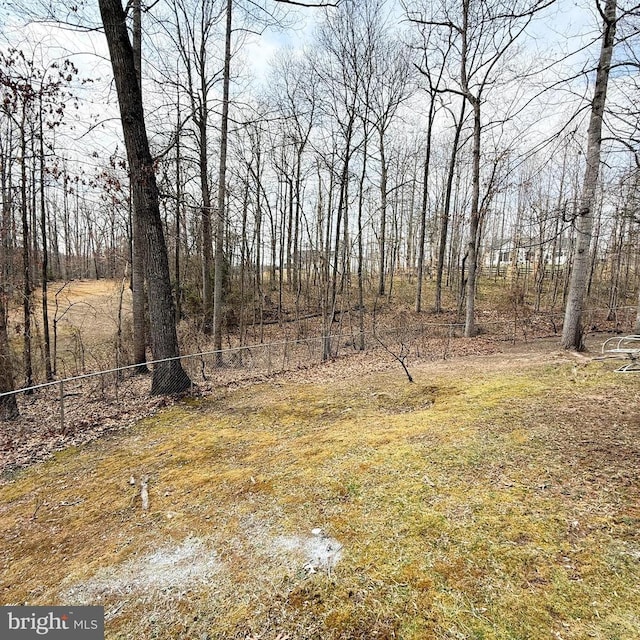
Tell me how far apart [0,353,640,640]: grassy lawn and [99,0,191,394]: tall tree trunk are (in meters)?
1.88

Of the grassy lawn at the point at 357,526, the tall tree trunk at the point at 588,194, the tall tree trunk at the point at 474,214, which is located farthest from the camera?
the tall tree trunk at the point at 474,214

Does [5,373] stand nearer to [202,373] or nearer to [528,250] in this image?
[202,373]

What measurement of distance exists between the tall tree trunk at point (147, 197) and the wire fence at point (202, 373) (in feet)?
1.00

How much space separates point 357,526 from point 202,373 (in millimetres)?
5884

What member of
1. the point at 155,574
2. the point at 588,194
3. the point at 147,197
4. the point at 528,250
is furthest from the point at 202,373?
the point at 528,250

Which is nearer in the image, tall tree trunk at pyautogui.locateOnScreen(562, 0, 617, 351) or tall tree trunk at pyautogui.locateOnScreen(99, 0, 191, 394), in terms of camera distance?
A: tall tree trunk at pyautogui.locateOnScreen(99, 0, 191, 394)

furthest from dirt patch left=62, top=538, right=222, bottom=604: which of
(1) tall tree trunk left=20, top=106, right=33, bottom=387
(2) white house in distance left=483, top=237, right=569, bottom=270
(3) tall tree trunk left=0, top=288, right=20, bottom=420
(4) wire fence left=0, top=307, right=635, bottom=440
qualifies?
(1) tall tree trunk left=20, top=106, right=33, bottom=387

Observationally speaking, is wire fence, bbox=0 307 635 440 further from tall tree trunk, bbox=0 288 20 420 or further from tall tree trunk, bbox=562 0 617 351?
tall tree trunk, bbox=562 0 617 351

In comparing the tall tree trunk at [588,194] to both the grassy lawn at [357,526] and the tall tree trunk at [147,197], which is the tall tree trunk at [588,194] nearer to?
the grassy lawn at [357,526]

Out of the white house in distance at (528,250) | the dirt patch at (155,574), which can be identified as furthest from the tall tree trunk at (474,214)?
the dirt patch at (155,574)

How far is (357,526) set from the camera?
8.78 feet

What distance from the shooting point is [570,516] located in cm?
252

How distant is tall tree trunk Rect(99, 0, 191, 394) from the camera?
223 inches

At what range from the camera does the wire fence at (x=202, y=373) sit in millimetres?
5652
